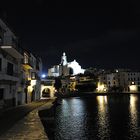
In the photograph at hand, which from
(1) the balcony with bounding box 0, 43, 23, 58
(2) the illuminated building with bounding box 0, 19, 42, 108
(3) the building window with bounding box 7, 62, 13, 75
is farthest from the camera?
(3) the building window with bounding box 7, 62, 13, 75

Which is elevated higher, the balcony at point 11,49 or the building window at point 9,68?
the balcony at point 11,49

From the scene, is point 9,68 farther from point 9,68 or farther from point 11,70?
point 11,70

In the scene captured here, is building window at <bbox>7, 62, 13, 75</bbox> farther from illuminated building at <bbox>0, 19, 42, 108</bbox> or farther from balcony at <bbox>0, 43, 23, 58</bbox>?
balcony at <bbox>0, 43, 23, 58</bbox>

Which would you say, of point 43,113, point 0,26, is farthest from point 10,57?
point 43,113

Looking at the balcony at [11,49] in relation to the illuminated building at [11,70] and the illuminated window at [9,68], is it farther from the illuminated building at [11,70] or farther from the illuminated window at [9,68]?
the illuminated window at [9,68]

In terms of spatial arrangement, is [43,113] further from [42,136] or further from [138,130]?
[42,136]

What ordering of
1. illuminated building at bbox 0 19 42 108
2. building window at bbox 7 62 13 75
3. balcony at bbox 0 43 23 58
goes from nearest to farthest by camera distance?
balcony at bbox 0 43 23 58
illuminated building at bbox 0 19 42 108
building window at bbox 7 62 13 75

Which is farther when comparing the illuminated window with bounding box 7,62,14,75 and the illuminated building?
the illuminated window with bounding box 7,62,14,75

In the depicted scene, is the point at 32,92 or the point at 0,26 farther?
the point at 32,92

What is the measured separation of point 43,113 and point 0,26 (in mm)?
13654

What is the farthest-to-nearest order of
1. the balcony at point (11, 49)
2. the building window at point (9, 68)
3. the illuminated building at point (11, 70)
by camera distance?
1. the building window at point (9, 68)
2. the illuminated building at point (11, 70)
3. the balcony at point (11, 49)

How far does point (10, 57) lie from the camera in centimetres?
3925

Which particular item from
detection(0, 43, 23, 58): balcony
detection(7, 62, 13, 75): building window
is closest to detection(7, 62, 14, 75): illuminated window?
detection(7, 62, 13, 75): building window

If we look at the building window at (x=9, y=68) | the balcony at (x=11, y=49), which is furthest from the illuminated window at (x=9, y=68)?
the balcony at (x=11, y=49)
